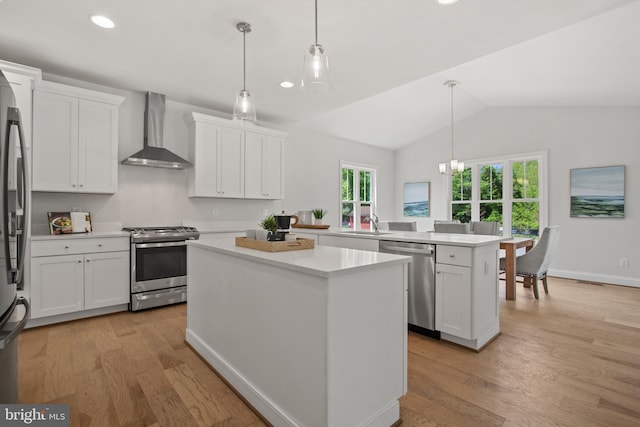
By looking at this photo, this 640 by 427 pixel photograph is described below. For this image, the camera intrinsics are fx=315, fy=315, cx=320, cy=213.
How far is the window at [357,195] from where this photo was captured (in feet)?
22.2

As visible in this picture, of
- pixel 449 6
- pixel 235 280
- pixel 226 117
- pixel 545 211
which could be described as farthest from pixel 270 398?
pixel 545 211

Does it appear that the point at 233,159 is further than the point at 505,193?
No

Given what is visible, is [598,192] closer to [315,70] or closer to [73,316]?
[315,70]

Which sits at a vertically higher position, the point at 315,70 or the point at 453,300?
the point at 315,70

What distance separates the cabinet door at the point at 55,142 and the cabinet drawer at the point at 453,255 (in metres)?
3.72

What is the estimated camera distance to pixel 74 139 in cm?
332

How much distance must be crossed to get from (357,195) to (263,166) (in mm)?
2782

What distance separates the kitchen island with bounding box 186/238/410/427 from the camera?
54.6 inches

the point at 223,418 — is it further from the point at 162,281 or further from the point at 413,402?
the point at 162,281

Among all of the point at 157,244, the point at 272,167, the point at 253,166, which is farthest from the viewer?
the point at 272,167

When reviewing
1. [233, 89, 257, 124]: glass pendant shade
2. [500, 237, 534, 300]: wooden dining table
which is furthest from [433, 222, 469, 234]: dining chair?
[233, 89, 257, 124]: glass pendant shade

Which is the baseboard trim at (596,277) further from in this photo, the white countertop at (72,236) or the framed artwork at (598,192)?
the white countertop at (72,236)

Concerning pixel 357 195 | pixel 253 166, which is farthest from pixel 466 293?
pixel 357 195

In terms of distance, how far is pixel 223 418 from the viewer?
1.72 meters
